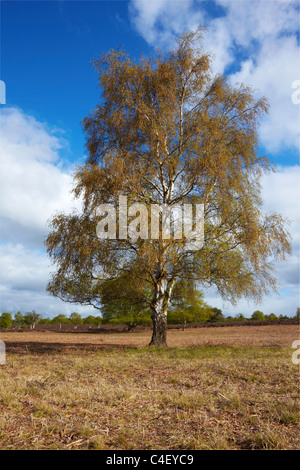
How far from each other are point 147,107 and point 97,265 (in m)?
7.78

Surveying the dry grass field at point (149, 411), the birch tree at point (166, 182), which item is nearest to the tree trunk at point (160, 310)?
the birch tree at point (166, 182)

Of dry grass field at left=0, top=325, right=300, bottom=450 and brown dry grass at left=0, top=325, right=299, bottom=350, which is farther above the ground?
dry grass field at left=0, top=325, right=300, bottom=450

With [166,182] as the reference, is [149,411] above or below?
below

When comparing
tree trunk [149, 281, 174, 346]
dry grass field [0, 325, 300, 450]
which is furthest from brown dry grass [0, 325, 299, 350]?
dry grass field [0, 325, 300, 450]

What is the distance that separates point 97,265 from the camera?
16.0 metres

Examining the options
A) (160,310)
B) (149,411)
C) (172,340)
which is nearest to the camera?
(149,411)

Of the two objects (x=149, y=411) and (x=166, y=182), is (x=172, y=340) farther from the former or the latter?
(x=149, y=411)

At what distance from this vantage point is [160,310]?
17.3 m

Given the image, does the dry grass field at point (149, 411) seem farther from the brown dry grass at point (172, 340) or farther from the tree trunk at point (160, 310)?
the brown dry grass at point (172, 340)

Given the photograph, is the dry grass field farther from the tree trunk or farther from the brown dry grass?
the brown dry grass

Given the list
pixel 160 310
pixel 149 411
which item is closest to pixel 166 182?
pixel 160 310

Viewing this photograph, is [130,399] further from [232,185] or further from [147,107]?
[147,107]

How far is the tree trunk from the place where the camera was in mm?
17078
